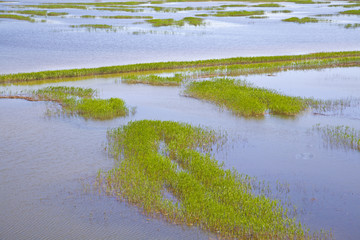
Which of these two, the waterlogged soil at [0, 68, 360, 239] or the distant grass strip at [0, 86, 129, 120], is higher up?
the distant grass strip at [0, 86, 129, 120]

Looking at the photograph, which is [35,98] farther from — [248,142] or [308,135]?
[308,135]

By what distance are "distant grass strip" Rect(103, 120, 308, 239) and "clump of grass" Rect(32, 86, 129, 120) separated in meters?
2.79

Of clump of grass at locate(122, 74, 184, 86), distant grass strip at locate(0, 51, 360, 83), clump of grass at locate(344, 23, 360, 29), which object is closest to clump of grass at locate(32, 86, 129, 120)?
clump of grass at locate(122, 74, 184, 86)

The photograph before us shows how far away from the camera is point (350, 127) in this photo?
1355 cm

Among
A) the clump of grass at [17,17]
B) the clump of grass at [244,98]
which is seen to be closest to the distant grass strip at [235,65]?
the clump of grass at [244,98]

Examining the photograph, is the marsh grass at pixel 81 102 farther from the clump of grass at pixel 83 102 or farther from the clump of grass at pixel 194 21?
the clump of grass at pixel 194 21

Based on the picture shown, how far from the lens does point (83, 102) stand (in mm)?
16406

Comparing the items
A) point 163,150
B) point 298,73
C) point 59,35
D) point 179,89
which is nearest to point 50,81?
point 179,89

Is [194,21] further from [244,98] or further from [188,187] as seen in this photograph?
[188,187]

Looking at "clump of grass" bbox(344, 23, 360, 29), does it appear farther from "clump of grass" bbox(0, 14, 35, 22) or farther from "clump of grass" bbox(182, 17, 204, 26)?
"clump of grass" bbox(0, 14, 35, 22)

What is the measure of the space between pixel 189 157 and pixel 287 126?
15.5 feet

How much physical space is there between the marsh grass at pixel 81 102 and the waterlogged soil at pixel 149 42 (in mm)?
7166

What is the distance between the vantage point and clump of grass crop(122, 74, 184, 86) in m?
20.9

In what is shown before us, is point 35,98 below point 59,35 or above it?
below
